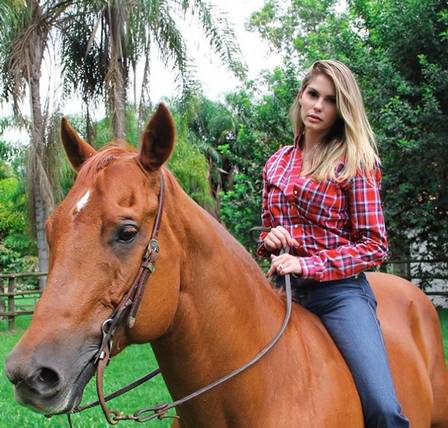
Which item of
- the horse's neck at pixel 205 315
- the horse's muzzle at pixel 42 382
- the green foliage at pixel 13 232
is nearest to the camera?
the horse's muzzle at pixel 42 382

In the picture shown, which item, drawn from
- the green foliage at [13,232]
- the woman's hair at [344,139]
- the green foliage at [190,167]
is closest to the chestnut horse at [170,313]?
the woman's hair at [344,139]

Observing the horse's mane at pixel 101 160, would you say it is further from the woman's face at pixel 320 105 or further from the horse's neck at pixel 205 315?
the woman's face at pixel 320 105

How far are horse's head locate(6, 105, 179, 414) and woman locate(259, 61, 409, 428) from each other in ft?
2.82

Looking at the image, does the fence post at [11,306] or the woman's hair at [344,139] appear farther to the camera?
the fence post at [11,306]

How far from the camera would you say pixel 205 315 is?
2213mm

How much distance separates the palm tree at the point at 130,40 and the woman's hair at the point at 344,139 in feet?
28.2

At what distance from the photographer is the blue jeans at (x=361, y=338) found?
8.28ft

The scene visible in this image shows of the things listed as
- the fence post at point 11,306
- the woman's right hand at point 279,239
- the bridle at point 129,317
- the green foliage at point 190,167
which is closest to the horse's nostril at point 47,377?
the bridle at point 129,317

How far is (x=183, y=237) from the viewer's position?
85.8 inches

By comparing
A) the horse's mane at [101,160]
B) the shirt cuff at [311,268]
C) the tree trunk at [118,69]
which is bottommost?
the shirt cuff at [311,268]

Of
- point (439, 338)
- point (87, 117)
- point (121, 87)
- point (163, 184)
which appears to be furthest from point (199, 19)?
point (163, 184)

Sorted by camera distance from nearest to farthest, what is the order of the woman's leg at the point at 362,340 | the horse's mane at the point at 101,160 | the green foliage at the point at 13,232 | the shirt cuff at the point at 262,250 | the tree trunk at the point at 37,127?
the horse's mane at the point at 101,160 < the woman's leg at the point at 362,340 < the shirt cuff at the point at 262,250 < the tree trunk at the point at 37,127 < the green foliage at the point at 13,232

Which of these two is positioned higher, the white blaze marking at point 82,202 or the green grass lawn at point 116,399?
the white blaze marking at point 82,202

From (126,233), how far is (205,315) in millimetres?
507
